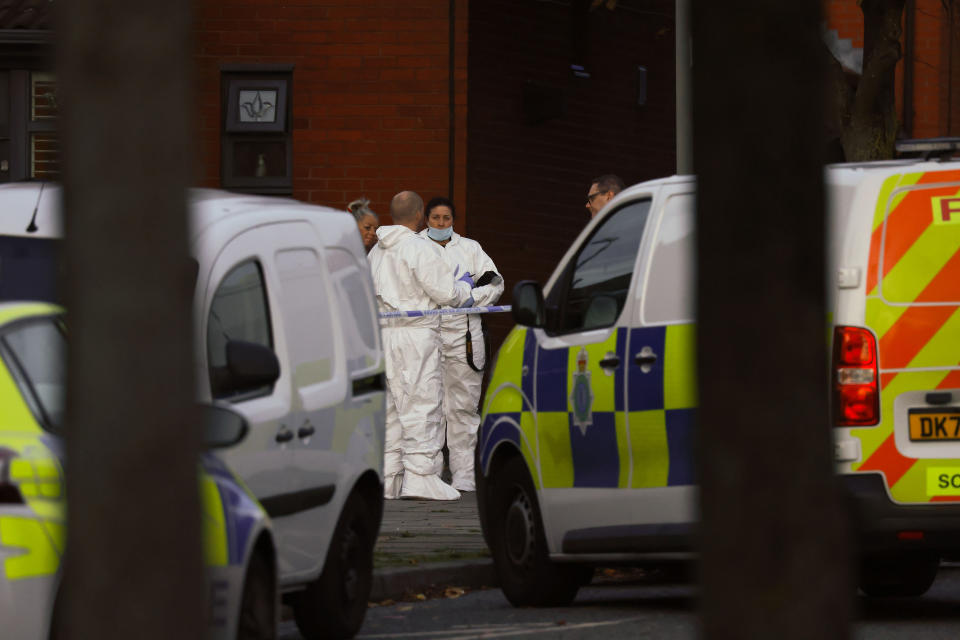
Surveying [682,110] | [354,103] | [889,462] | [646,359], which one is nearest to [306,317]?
[646,359]

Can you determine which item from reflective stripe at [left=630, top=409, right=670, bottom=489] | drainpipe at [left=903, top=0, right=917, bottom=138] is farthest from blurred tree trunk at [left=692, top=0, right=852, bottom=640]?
drainpipe at [left=903, top=0, right=917, bottom=138]

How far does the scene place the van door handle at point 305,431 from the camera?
25.3 ft

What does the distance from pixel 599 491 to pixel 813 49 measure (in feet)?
18.9

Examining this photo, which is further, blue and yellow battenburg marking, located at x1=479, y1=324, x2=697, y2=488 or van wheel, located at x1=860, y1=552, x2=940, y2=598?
van wheel, located at x1=860, y1=552, x2=940, y2=598

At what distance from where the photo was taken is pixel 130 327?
10.5 ft

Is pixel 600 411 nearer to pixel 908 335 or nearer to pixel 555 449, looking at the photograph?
pixel 555 449

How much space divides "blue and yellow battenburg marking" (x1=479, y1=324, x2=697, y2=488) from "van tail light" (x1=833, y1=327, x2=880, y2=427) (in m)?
0.58

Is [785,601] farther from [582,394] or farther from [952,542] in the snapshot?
[582,394]

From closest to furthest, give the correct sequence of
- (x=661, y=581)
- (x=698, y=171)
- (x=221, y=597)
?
(x=698, y=171), (x=221, y=597), (x=661, y=581)

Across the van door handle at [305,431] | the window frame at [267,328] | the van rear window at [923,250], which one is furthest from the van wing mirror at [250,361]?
the van rear window at [923,250]

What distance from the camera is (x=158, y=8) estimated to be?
327 centimetres

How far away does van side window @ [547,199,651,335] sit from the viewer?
9.13 metres

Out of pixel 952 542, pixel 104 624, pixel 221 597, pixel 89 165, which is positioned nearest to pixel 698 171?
pixel 89 165

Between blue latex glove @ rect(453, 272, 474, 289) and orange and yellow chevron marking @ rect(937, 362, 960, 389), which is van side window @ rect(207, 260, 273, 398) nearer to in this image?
orange and yellow chevron marking @ rect(937, 362, 960, 389)
